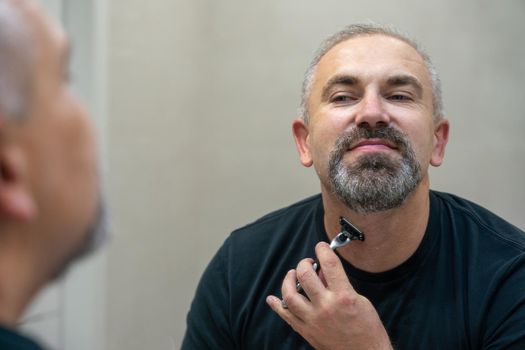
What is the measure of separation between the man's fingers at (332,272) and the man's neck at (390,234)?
0.13 meters

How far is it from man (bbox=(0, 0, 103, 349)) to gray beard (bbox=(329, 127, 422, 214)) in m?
0.59

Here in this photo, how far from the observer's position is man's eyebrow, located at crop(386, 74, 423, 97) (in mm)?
1035

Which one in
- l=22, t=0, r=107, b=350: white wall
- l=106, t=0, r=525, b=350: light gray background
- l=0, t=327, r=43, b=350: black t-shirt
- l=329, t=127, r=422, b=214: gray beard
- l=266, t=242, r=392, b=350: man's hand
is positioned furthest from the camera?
l=106, t=0, r=525, b=350: light gray background

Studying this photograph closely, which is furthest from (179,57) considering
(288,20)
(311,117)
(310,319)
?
(310,319)

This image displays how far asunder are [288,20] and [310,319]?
43.1 inches

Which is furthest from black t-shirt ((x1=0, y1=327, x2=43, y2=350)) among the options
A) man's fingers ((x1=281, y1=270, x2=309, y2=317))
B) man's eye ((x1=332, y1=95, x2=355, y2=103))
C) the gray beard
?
man's eye ((x1=332, y1=95, x2=355, y2=103))

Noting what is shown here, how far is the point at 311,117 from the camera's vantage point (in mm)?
1132

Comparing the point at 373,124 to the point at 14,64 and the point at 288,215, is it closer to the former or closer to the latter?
the point at 288,215

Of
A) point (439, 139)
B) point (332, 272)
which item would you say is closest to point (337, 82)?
point (439, 139)

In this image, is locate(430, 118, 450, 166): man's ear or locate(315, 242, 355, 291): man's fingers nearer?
locate(315, 242, 355, 291): man's fingers

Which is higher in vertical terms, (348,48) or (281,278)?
(348,48)

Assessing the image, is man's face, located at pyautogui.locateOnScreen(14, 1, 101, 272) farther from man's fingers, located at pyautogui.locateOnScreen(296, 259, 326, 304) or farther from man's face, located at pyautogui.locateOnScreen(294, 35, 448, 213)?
man's face, located at pyautogui.locateOnScreen(294, 35, 448, 213)

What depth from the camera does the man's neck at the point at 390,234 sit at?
1.02 m

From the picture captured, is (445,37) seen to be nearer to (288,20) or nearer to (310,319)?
(288,20)
